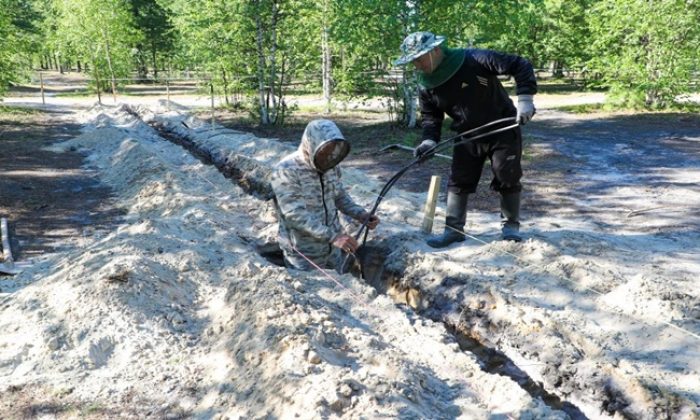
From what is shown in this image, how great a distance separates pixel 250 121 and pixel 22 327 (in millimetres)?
14121

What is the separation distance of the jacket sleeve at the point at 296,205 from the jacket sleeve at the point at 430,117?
1445 millimetres

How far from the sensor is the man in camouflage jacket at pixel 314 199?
4500 millimetres

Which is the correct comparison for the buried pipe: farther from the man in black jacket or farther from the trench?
the man in black jacket

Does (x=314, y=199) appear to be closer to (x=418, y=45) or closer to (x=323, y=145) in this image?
(x=323, y=145)

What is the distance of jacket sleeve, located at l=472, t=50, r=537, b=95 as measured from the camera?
4.62 metres

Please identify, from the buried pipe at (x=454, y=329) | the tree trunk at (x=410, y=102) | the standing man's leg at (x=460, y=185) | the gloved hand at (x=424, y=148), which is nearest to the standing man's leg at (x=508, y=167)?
the standing man's leg at (x=460, y=185)

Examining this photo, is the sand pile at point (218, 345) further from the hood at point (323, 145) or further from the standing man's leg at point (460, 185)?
the standing man's leg at point (460, 185)

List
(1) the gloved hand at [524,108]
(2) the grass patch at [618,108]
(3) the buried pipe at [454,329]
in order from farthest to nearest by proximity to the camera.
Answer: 1. (2) the grass patch at [618,108]
2. (1) the gloved hand at [524,108]
3. (3) the buried pipe at [454,329]

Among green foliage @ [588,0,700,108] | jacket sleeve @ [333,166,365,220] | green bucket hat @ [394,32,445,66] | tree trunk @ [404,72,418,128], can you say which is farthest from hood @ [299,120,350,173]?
green foliage @ [588,0,700,108]

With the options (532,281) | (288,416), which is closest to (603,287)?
(532,281)

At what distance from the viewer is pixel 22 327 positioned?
382 cm

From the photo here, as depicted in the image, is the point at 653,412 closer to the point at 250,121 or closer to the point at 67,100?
the point at 250,121

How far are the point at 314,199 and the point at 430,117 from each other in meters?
1.45

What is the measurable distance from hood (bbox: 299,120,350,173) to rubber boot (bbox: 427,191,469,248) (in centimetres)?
147
